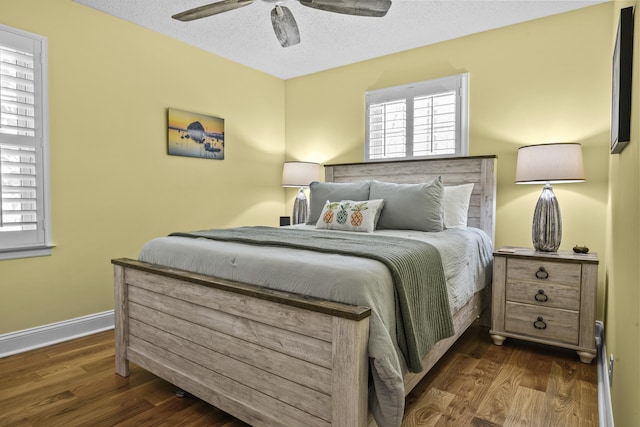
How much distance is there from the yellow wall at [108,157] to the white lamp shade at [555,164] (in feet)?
9.40

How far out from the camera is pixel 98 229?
10.0 ft

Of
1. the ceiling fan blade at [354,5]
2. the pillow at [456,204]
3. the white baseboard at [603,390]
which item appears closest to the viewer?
the white baseboard at [603,390]

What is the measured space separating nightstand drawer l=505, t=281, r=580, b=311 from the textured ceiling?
2109mm

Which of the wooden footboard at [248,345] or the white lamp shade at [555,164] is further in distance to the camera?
the white lamp shade at [555,164]

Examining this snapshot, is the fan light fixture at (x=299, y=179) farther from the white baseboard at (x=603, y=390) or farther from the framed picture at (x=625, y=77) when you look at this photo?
the framed picture at (x=625, y=77)

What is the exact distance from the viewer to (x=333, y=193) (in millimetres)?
3389

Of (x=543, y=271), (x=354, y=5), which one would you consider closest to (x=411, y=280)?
(x=543, y=271)

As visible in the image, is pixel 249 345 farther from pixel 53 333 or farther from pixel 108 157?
pixel 108 157

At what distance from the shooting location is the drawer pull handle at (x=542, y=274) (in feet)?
8.39

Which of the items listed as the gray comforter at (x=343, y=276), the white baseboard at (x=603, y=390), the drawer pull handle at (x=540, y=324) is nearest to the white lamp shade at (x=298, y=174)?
the gray comforter at (x=343, y=276)

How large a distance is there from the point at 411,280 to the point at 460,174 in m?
2.02

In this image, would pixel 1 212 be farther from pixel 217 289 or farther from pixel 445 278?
pixel 445 278

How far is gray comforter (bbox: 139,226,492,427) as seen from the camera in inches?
53.2

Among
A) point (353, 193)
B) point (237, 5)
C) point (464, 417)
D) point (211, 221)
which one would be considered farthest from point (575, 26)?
point (211, 221)
